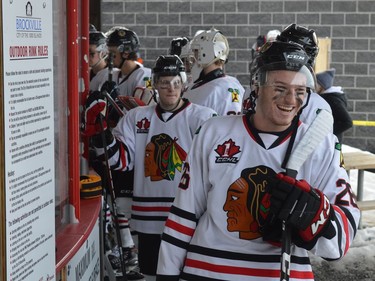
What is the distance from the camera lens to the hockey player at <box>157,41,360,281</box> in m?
2.38

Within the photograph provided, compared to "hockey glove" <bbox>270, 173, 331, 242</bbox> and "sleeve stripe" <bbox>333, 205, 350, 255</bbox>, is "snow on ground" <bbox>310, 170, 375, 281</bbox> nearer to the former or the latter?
"sleeve stripe" <bbox>333, 205, 350, 255</bbox>

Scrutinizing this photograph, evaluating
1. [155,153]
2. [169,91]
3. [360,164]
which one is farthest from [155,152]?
[360,164]

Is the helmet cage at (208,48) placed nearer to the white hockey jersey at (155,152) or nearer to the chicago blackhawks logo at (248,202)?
the white hockey jersey at (155,152)

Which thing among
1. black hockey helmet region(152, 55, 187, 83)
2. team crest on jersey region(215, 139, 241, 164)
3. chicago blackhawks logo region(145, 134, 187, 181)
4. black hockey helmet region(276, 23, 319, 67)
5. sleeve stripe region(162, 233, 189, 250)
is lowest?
sleeve stripe region(162, 233, 189, 250)

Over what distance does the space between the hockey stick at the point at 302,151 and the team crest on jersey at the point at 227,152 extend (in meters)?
0.18

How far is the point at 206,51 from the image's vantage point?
17.5 ft

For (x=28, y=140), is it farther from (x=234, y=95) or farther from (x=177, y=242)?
(x=234, y=95)

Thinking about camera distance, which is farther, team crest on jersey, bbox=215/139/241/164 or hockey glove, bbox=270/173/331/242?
team crest on jersey, bbox=215/139/241/164

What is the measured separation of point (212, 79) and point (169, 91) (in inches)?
40.9

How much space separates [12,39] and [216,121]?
859 mm

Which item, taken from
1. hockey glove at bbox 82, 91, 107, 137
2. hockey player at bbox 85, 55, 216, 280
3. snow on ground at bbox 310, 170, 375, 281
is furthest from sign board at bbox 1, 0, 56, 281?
snow on ground at bbox 310, 170, 375, 281

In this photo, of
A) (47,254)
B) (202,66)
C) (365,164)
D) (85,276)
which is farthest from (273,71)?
(365,164)

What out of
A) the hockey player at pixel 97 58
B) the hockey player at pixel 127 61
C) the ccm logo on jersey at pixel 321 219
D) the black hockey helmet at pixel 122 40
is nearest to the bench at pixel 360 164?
the hockey player at pixel 127 61

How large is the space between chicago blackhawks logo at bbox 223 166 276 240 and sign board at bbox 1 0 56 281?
56 cm
